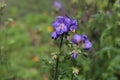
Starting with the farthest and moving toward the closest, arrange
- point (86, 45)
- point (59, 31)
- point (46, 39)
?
point (46, 39) → point (86, 45) → point (59, 31)

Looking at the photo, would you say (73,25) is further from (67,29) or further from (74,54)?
(74,54)

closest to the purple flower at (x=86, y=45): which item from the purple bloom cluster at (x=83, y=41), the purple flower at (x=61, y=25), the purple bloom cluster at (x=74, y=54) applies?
the purple bloom cluster at (x=83, y=41)

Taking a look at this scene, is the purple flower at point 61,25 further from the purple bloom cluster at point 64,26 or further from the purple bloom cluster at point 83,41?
the purple bloom cluster at point 83,41

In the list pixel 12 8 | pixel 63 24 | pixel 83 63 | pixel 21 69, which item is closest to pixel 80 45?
Answer: pixel 63 24

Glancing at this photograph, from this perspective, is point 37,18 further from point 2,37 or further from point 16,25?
point 2,37

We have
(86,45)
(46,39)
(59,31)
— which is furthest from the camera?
(46,39)

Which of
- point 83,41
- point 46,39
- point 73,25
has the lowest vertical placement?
point 83,41

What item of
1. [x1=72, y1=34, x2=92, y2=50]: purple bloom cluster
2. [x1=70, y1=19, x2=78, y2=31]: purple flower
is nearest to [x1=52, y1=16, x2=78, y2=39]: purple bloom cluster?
[x1=70, y1=19, x2=78, y2=31]: purple flower

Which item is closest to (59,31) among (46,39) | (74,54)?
(74,54)

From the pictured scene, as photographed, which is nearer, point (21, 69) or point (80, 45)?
point (80, 45)
